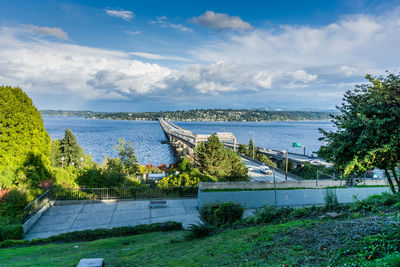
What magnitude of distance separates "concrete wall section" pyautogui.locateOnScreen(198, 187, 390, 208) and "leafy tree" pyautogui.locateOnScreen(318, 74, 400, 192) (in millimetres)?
5616

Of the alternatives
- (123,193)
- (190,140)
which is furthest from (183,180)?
(190,140)

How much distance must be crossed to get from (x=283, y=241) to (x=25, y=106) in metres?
19.0

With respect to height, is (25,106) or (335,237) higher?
(25,106)

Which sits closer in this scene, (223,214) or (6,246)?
(6,246)

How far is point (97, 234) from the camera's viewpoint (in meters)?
10.7

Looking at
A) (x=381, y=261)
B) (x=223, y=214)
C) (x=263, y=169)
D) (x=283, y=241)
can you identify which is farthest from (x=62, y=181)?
(x=263, y=169)

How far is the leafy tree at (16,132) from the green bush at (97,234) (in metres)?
6.89

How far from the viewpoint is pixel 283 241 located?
5.46 meters

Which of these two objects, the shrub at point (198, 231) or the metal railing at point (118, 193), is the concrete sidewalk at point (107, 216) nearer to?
the metal railing at point (118, 193)

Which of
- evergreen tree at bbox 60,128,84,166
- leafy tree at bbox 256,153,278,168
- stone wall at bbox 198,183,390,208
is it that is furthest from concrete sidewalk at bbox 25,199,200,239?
leafy tree at bbox 256,153,278,168

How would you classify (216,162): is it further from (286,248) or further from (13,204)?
(286,248)

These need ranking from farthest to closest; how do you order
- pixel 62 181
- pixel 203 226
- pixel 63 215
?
pixel 62 181
pixel 63 215
pixel 203 226

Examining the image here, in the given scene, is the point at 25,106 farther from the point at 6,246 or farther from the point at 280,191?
the point at 280,191

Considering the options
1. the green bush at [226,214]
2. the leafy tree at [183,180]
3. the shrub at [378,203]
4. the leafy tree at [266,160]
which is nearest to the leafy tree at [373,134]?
the shrub at [378,203]
